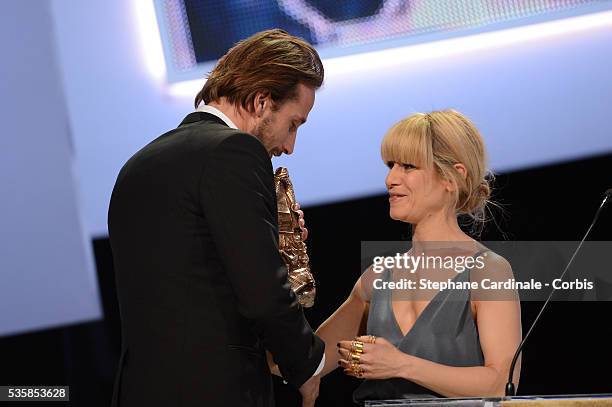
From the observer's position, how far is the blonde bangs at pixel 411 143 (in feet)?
7.64

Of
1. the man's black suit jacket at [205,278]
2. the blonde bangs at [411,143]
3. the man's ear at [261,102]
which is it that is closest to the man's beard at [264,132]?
the man's ear at [261,102]

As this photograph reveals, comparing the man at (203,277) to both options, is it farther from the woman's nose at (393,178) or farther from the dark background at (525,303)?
the dark background at (525,303)

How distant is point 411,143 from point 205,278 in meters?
0.74

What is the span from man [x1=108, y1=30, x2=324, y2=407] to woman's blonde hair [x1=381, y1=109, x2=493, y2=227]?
1.79 feet

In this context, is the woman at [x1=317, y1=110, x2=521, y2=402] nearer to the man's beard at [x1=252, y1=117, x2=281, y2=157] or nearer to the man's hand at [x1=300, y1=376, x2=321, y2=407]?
the man's hand at [x1=300, y1=376, x2=321, y2=407]

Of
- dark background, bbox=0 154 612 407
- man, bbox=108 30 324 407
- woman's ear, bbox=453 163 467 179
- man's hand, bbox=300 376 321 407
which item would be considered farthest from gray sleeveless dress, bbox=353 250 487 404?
dark background, bbox=0 154 612 407

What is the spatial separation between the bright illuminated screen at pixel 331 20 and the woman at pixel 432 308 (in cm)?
103

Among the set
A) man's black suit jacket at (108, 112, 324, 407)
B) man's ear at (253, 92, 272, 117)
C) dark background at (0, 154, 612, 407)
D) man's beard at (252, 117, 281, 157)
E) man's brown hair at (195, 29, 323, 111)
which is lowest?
dark background at (0, 154, 612, 407)

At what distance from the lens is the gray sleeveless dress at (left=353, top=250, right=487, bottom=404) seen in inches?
88.4

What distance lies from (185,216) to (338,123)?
1612mm

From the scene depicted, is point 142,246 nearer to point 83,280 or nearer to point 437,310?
point 437,310

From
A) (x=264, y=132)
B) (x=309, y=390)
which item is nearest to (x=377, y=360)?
(x=309, y=390)

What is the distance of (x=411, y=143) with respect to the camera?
233 centimetres

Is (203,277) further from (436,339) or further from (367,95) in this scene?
(367,95)
